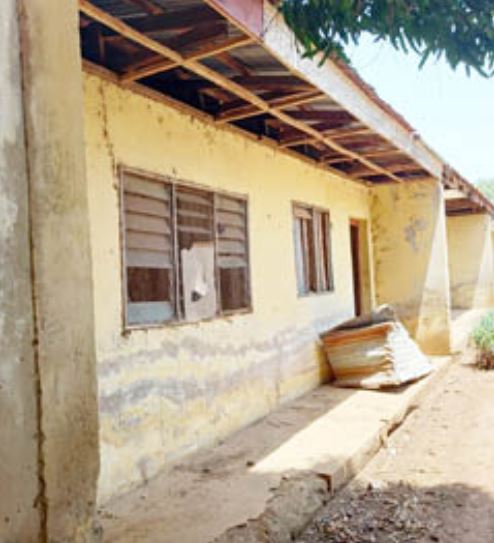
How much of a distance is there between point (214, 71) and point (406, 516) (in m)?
3.49

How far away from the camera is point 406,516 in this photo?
442 cm

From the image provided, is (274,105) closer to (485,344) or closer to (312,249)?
(312,249)

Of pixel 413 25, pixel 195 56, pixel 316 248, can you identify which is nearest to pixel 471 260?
pixel 316 248

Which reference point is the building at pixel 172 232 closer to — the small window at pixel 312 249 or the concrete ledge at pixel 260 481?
the small window at pixel 312 249

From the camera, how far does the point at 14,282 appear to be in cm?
171

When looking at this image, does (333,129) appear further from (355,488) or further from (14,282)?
(14,282)

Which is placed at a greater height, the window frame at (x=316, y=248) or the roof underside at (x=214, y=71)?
the roof underside at (x=214, y=71)

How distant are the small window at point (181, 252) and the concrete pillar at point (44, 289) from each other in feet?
8.43

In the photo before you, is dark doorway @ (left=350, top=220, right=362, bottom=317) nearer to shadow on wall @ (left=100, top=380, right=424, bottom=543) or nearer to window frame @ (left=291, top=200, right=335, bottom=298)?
window frame @ (left=291, top=200, right=335, bottom=298)

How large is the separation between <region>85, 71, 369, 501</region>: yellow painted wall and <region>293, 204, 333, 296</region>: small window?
0.22 meters

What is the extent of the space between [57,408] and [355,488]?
3702 mm

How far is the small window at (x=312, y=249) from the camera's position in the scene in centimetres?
790

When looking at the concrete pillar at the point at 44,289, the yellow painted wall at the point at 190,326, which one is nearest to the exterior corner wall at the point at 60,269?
the concrete pillar at the point at 44,289

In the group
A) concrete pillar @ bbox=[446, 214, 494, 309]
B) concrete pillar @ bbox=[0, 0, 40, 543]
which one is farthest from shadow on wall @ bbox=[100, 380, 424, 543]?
concrete pillar @ bbox=[446, 214, 494, 309]
